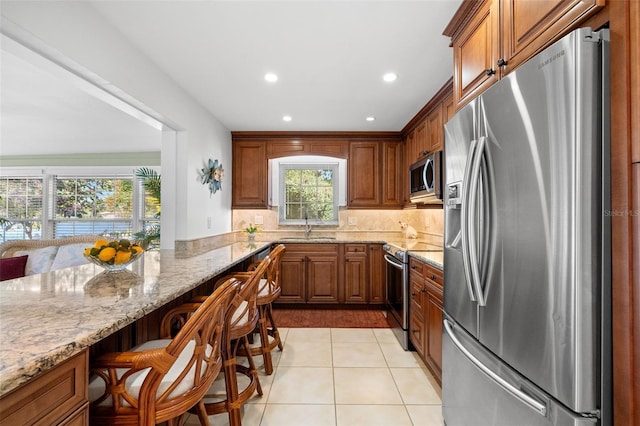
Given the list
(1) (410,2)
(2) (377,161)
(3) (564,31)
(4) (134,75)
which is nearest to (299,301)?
(2) (377,161)

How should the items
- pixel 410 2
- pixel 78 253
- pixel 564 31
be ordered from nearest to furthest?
1. pixel 564 31
2. pixel 410 2
3. pixel 78 253

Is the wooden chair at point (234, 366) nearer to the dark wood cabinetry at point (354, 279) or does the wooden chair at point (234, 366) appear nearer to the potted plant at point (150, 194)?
the dark wood cabinetry at point (354, 279)

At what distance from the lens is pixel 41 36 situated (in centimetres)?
145

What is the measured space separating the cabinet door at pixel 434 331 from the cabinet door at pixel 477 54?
4.13ft

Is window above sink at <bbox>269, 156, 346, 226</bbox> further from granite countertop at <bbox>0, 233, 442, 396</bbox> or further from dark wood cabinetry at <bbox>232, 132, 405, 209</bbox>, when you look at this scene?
granite countertop at <bbox>0, 233, 442, 396</bbox>

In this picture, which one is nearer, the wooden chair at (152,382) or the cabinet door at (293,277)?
the wooden chair at (152,382)

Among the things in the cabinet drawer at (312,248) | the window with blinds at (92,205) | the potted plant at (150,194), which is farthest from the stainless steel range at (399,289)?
the window with blinds at (92,205)

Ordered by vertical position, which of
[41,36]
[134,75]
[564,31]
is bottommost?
[564,31]

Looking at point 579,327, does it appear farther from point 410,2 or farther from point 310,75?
point 310,75

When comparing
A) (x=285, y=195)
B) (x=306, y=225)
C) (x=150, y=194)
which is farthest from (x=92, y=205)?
(x=306, y=225)

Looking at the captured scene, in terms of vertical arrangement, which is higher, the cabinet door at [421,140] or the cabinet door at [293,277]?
the cabinet door at [421,140]

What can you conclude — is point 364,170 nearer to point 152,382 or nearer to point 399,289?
point 399,289

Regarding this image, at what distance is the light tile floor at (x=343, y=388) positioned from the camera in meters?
1.83

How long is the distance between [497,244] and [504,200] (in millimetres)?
172
